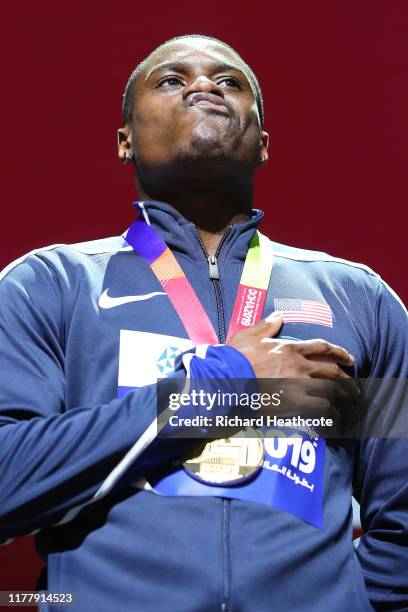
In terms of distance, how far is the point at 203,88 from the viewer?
2197 mm

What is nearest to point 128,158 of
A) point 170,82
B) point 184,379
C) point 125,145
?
point 125,145

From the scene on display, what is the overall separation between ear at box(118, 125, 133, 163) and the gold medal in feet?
2.93

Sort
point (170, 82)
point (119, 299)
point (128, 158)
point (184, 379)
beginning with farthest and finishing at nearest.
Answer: point (128, 158) < point (170, 82) < point (119, 299) < point (184, 379)

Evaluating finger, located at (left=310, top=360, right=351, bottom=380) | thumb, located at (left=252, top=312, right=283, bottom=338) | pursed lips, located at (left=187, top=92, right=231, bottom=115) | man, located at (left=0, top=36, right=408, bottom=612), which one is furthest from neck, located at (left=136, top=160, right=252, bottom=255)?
finger, located at (left=310, top=360, right=351, bottom=380)

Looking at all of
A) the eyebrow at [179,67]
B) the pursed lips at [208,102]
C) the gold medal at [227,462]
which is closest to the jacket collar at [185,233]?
the pursed lips at [208,102]

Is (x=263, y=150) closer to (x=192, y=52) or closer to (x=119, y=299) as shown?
(x=192, y=52)

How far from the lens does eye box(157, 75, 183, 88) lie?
227cm

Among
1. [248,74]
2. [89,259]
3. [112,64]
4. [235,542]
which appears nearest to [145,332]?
[89,259]

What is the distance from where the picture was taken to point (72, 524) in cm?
173

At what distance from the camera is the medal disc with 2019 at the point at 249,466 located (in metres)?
1.70

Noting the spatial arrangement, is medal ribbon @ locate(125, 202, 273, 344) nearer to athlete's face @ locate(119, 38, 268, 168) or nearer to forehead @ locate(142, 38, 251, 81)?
athlete's face @ locate(119, 38, 268, 168)

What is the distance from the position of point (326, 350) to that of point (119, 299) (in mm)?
388

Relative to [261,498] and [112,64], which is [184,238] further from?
[112,64]

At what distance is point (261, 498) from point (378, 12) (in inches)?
63.5
